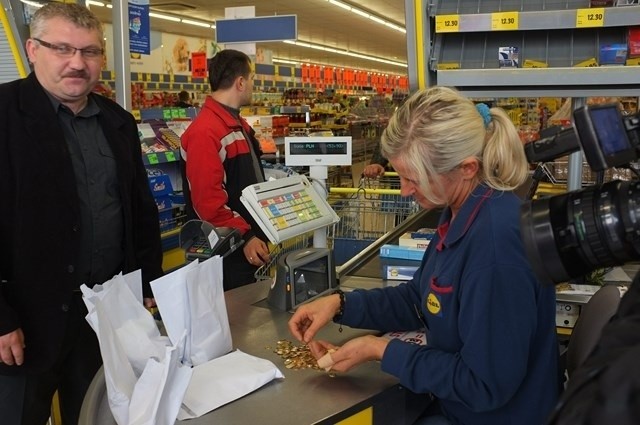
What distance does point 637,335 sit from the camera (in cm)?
57

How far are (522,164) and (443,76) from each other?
41.5 inches

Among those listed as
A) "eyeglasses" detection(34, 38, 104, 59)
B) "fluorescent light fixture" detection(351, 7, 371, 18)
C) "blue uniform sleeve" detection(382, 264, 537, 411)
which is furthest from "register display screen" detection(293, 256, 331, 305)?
"fluorescent light fixture" detection(351, 7, 371, 18)

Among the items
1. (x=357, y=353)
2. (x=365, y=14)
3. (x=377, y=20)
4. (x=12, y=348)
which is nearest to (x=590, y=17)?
(x=357, y=353)

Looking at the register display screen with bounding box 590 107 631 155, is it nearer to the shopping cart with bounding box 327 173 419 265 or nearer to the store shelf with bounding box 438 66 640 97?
the store shelf with bounding box 438 66 640 97

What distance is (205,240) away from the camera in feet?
7.14

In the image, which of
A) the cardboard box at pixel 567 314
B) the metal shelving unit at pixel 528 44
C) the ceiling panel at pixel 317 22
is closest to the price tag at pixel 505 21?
the metal shelving unit at pixel 528 44

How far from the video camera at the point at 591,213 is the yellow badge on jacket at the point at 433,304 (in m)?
0.80

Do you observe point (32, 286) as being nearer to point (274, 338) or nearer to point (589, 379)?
point (274, 338)

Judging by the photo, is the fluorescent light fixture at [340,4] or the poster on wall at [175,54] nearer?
the fluorescent light fixture at [340,4]

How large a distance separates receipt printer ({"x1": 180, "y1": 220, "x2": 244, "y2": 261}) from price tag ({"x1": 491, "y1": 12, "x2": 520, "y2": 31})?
131 cm

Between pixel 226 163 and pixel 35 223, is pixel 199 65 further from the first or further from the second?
pixel 35 223

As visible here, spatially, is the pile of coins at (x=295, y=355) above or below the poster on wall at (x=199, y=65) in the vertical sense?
below

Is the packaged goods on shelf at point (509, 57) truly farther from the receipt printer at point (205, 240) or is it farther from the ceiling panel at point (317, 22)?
the ceiling panel at point (317, 22)

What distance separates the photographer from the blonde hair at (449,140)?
1.53 metres
